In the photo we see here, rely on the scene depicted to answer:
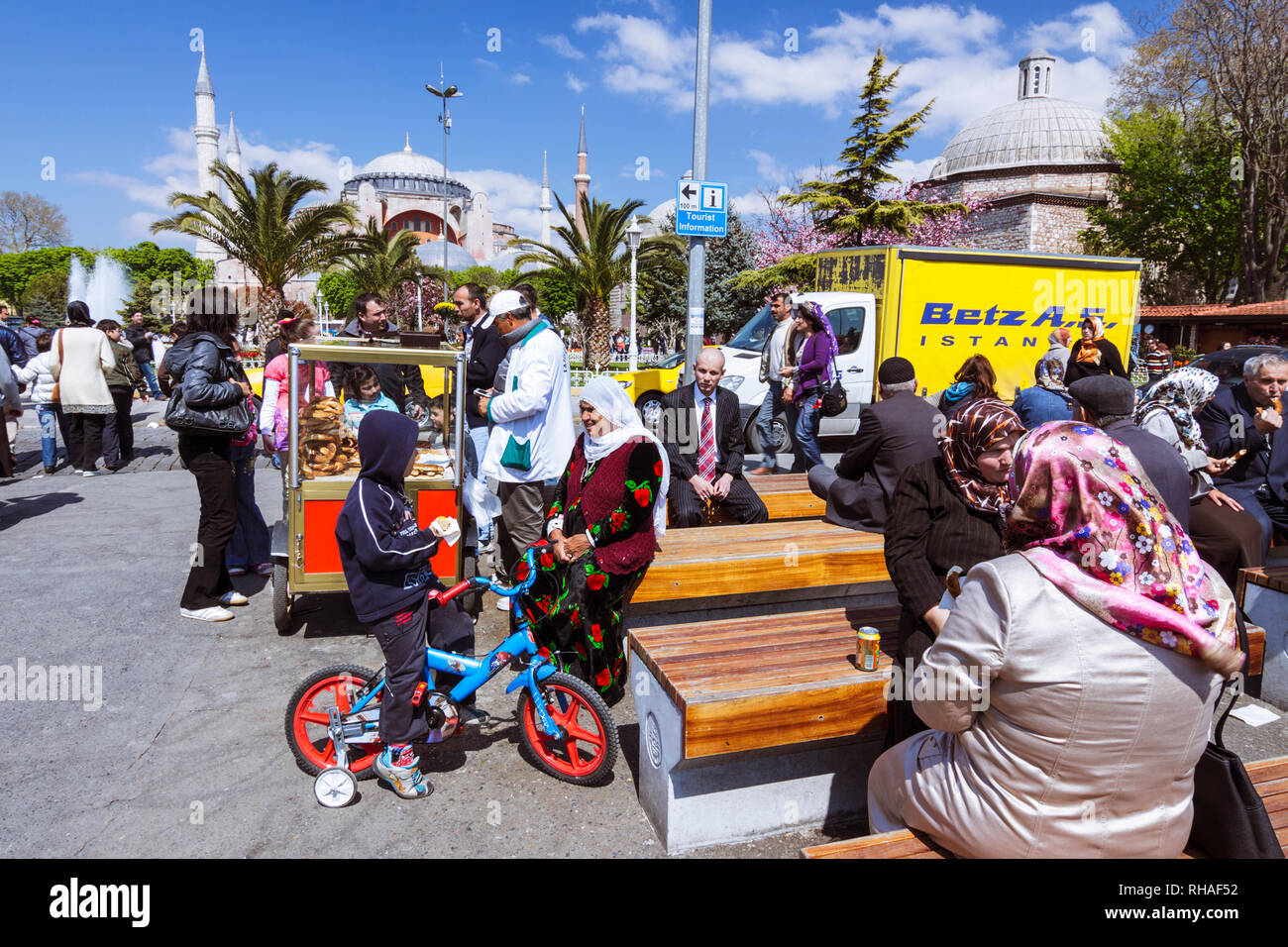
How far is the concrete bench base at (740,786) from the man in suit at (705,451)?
2.24m

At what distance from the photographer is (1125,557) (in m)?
1.90

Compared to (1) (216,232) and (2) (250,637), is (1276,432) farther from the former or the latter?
(1) (216,232)

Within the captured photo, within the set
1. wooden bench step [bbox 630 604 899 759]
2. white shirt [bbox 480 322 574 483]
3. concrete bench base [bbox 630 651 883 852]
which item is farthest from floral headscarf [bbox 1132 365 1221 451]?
white shirt [bbox 480 322 574 483]

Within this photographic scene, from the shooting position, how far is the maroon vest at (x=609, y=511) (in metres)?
4.05

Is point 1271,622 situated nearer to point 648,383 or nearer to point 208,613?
point 208,613

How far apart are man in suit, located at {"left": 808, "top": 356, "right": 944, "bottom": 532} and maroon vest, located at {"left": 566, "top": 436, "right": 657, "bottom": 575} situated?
123cm

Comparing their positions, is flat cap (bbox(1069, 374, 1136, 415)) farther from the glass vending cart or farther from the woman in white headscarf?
the glass vending cart

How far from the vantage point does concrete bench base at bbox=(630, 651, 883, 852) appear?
10.2ft

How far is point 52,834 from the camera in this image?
3.19 m

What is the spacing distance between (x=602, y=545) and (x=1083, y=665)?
2521mm

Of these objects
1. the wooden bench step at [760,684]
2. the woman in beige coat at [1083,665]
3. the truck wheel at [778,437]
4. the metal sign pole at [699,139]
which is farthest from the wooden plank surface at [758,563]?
the truck wheel at [778,437]

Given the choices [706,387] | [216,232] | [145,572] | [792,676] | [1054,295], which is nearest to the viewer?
[792,676]

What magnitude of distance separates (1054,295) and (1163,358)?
5.81 meters

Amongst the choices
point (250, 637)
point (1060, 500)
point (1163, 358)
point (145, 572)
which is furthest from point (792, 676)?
point (1163, 358)
